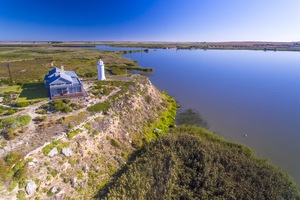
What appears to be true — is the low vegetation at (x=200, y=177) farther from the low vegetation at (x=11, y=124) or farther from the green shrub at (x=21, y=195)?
the low vegetation at (x=11, y=124)

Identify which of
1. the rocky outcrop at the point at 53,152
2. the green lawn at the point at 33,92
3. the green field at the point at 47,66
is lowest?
the rocky outcrop at the point at 53,152

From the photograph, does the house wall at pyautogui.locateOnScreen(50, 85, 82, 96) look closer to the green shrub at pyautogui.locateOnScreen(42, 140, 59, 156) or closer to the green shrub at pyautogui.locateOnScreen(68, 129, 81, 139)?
the green shrub at pyautogui.locateOnScreen(68, 129, 81, 139)

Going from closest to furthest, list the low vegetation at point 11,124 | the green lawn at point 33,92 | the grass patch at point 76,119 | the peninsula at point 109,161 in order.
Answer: the peninsula at point 109,161
the low vegetation at point 11,124
the grass patch at point 76,119
the green lawn at point 33,92

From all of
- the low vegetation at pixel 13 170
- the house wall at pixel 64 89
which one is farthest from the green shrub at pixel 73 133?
the house wall at pixel 64 89

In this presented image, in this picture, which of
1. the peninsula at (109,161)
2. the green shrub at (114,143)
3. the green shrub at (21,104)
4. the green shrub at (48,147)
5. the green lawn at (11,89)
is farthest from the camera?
the green lawn at (11,89)

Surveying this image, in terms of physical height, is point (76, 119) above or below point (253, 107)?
above

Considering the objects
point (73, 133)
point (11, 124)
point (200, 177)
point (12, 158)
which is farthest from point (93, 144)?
point (200, 177)

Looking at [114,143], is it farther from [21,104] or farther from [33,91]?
[33,91]

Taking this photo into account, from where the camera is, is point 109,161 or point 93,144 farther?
point 93,144
